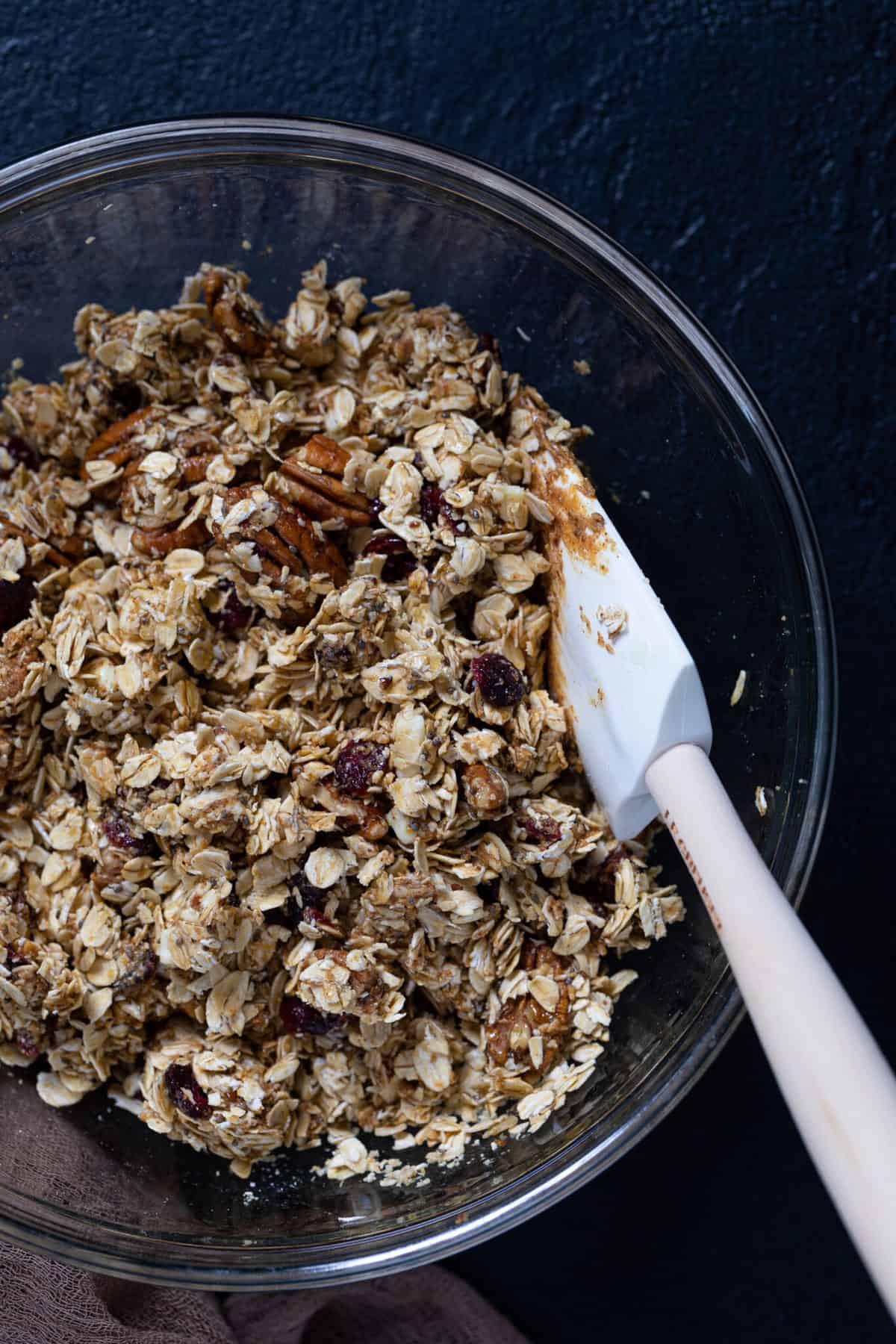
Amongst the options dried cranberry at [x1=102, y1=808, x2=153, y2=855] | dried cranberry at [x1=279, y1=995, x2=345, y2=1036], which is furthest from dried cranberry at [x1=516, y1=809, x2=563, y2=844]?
dried cranberry at [x1=102, y1=808, x2=153, y2=855]

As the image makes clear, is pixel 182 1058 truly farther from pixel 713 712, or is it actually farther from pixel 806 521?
pixel 806 521

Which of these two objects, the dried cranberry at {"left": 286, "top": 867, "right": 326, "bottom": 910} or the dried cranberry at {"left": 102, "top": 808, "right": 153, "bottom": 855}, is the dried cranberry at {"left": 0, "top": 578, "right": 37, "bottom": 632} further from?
the dried cranberry at {"left": 286, "top": 867, "right": 326, "bottom": 910}

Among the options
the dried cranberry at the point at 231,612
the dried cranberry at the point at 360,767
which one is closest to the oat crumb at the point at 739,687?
the dried cranberry at the point at 360,767

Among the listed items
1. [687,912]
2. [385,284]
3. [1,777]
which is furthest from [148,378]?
[687,912]

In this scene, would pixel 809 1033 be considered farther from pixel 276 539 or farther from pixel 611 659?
pixel 276 539

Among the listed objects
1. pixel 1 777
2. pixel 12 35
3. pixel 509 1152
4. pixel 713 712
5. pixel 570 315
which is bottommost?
pixel 509 1152

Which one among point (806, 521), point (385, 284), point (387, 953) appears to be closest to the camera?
point (387, 953)
